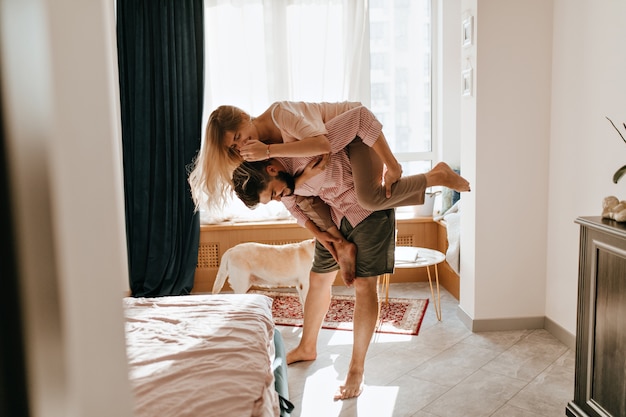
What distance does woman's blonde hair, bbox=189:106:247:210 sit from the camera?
82.0 inches

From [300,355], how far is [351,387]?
48 cm

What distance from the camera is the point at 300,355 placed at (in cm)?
286

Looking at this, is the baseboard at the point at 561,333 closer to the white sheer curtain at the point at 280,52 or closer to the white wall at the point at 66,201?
the white sheer curtain at the point at 280,52

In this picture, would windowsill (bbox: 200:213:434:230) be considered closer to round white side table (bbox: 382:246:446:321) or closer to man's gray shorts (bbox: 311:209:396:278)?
round white side table (bbox: 382:246:446:321)

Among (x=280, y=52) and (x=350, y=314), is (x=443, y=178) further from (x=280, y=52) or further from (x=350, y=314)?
(x=280, y=52)

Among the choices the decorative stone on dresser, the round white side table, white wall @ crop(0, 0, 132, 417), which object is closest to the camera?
white wall @ crop(0, 0, 132, 417)

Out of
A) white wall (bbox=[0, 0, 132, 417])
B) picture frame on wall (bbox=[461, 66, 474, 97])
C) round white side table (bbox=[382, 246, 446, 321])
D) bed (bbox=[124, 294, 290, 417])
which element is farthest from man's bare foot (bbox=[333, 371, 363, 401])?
white wall (bbox=[0, 0, 132, 417])

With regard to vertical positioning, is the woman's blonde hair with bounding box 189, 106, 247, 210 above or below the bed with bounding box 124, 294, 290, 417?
above

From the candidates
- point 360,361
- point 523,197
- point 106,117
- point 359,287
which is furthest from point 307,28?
point 106,117

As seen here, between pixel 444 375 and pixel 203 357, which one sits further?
pixel 444 375

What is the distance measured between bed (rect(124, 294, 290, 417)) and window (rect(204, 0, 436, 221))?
2555 mm

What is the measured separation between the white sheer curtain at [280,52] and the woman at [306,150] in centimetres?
213

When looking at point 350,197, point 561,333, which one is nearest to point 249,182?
point 350,197

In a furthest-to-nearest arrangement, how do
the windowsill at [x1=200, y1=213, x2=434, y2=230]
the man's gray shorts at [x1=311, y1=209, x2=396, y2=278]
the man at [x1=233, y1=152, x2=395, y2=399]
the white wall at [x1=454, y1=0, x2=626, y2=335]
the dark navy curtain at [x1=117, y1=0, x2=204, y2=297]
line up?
the windowsill at [x1=200, y1=213, x2=434, y2=230] < the dark navy curtain at [x1=117, y1=0, x2=204, y2=297] < the white wall at [x1=454, y1=0, x2=626, y2=335] < the man's gray shorts at [x1=311, y1=209, x2=396, y2=278] < the man at [x1=233, y1=152, x2=395, y2=399]
